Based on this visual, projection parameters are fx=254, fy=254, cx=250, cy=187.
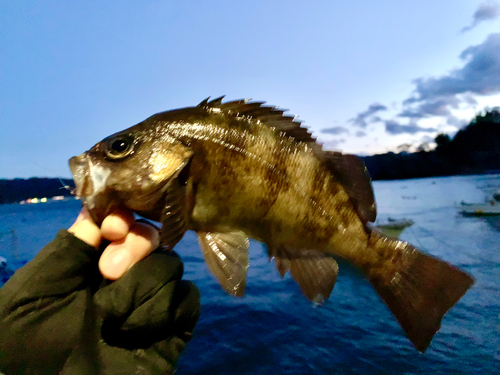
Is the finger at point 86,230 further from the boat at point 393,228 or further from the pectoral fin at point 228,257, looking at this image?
the boat at point 393,228

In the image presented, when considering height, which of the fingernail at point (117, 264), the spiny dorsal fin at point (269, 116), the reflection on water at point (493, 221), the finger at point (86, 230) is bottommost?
the reflection on water at point (493, 221)

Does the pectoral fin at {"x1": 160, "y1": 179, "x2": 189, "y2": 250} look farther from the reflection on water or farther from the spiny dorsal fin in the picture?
the reflection on water

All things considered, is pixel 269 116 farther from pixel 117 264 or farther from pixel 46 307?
pixel 46 307

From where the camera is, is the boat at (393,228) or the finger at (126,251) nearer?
the finger at (126,251)

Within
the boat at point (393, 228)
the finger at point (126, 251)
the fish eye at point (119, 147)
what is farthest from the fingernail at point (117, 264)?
the boat at point (393, 228)

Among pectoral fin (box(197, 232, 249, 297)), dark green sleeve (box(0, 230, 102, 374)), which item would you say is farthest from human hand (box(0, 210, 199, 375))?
pectoral fin (box(197, 232, 249, 297))

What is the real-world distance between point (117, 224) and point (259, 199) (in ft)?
2.55

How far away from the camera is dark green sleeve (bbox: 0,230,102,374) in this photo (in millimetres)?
1314

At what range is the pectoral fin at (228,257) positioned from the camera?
139cm

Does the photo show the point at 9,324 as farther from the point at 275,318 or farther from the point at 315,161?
the point at 275,318

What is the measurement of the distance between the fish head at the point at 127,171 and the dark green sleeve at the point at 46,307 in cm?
31

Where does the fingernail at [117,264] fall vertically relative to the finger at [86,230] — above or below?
below

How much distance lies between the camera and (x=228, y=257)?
56.1 inches

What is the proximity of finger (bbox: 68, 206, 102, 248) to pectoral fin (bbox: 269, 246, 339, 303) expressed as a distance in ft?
3.43
